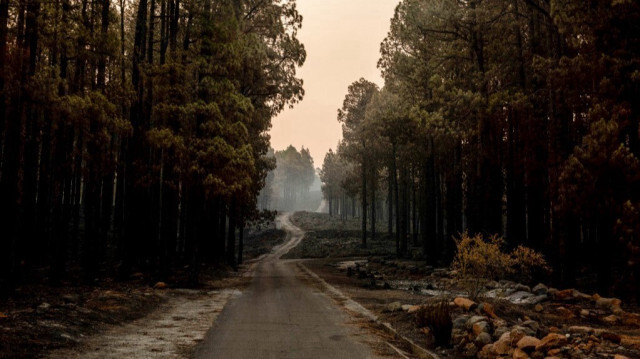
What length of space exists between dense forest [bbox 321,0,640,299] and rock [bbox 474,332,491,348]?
6.05 m

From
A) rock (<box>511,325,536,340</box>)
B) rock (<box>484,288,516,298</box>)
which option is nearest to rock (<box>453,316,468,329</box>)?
rock (<box>511,325,536,340</box>)

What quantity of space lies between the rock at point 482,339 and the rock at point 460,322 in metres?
1.20

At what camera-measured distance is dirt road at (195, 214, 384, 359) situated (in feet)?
24.2

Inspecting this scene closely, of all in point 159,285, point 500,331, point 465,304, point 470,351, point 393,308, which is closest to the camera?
point 470,351

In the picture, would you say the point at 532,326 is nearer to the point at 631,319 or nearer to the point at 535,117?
the point at 631,319

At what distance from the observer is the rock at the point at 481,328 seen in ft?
26.5

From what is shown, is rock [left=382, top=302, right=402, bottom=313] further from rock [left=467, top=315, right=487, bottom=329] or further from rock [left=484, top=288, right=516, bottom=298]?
rock [left=484, top=288, right=516, bottom=298]

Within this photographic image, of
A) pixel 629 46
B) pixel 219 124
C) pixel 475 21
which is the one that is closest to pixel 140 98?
pixel 219 124

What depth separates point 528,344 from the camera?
22.0 feet

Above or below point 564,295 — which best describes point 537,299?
below

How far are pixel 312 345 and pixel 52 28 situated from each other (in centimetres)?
1284

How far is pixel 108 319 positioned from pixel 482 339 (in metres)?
8.08

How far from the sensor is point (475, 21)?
20.0 meters

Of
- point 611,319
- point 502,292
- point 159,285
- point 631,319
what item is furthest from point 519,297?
point 159,285
